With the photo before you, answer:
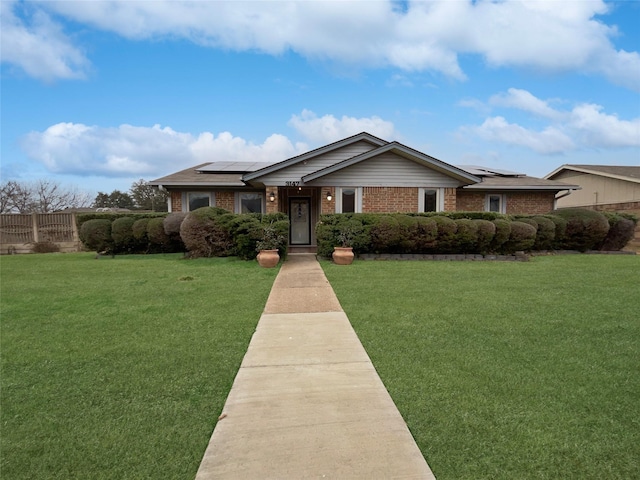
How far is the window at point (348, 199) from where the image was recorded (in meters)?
13.5

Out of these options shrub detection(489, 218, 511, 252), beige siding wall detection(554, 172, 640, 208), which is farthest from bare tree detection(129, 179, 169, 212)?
beige siding wall detection(554, 172, 640, 208)

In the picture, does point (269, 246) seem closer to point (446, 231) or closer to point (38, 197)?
point (446, 231)

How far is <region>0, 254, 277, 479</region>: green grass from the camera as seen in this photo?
219 cm

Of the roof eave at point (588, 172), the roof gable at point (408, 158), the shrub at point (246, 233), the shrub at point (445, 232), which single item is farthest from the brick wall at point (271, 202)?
the roof eave at point (588, 172)

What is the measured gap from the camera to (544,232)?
1222 centimetres

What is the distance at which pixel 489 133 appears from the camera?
2323 centimetres

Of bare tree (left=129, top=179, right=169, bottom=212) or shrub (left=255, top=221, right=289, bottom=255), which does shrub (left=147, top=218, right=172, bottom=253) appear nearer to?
shrub (left=255, top=221, right=289, bottom=255)

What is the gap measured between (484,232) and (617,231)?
6149 millimetres

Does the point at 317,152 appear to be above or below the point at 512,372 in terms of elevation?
above

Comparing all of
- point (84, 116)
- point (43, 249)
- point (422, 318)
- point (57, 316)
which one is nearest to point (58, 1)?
point (84, 116)

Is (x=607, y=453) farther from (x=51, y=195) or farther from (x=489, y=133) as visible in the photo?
(x=51, y=195)

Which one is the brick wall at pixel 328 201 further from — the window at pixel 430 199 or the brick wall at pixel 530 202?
the brick wall at pixel 530 202

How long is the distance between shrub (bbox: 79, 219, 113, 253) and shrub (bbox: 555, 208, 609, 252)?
54.7ft

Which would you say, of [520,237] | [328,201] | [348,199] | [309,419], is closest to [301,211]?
[328,201]
